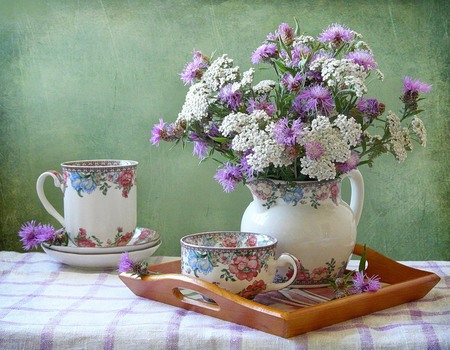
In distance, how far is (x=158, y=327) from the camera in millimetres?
934

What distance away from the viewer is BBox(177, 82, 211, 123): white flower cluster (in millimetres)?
1066

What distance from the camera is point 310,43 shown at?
1.11 meters

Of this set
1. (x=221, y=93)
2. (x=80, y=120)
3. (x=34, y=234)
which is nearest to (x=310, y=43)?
(x=221, y=93)

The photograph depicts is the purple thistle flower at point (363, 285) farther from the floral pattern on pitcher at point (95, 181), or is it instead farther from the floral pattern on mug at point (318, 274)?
the floral pattern on pitcher at point (95, 181)

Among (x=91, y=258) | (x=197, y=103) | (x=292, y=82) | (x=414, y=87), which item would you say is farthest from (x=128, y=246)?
(x=414, y=87)

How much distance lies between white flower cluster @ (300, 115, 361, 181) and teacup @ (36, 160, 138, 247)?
363 millimetres

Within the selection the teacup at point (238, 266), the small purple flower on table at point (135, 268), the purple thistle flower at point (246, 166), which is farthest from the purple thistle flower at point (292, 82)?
the small purple flower on table at point (135, 268)

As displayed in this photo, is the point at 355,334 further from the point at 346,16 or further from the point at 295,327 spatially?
the point at 346,16

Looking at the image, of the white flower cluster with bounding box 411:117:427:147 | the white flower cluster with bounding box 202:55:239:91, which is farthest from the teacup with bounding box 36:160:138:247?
the white flower cluster with bounding box 411:117:427:147

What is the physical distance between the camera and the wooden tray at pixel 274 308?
912mm

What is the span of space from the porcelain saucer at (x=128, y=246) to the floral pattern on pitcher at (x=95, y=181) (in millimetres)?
90

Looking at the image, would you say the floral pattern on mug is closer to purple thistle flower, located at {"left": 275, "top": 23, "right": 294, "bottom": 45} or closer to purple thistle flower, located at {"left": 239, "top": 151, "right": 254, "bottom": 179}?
purple thistle flower, located at {"left": 239, "top": 151, "right": 254, "bottom": 179}

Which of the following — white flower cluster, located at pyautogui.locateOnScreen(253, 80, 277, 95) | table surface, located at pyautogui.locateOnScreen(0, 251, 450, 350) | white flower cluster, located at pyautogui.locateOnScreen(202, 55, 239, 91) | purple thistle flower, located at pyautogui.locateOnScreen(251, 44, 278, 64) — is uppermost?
purple thistle flower, located at pyautogui.locateOnScreen(251, 44, 278, 64)

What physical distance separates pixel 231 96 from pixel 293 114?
0.09 m
